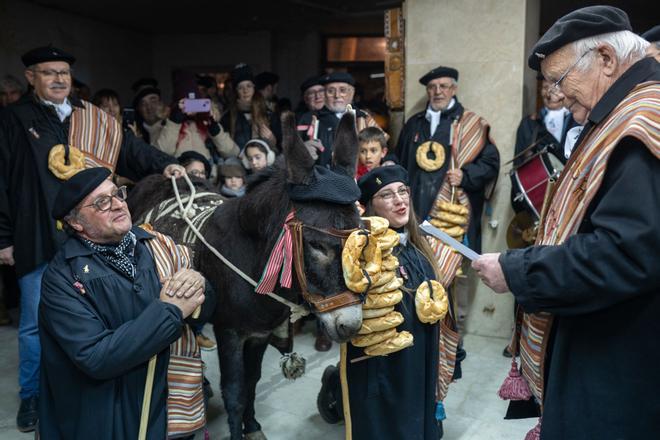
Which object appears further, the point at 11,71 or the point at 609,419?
the point at 11,71

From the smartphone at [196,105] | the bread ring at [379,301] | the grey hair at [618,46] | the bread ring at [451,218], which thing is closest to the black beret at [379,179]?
the bread ring at [379,301]

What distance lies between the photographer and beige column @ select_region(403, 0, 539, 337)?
528cm

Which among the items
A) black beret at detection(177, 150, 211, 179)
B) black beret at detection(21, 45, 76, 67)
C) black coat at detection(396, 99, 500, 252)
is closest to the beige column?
black coat at detection(396, 99, 500, 252)

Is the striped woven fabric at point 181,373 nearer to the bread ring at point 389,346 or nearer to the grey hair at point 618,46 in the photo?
the bread ring at point 389,346

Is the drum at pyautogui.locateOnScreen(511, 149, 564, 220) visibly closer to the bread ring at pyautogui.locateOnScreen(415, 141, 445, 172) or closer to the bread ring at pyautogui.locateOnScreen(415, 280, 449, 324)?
the bread ring at pyautogui.locateOnScreen(415, 141, 445, 172)

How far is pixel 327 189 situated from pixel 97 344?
3.62 ft

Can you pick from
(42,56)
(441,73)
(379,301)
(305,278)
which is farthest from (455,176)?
(42,56)

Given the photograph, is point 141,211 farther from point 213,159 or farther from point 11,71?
point 11,71

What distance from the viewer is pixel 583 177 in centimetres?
177

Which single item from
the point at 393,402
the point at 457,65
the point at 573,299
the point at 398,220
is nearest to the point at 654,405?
the point at 573,299

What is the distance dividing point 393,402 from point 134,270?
1411mm

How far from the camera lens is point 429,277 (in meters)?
3.04

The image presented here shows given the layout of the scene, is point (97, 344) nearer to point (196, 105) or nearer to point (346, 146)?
point (346, 146)

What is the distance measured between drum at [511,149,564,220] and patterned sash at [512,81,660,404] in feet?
10.0
